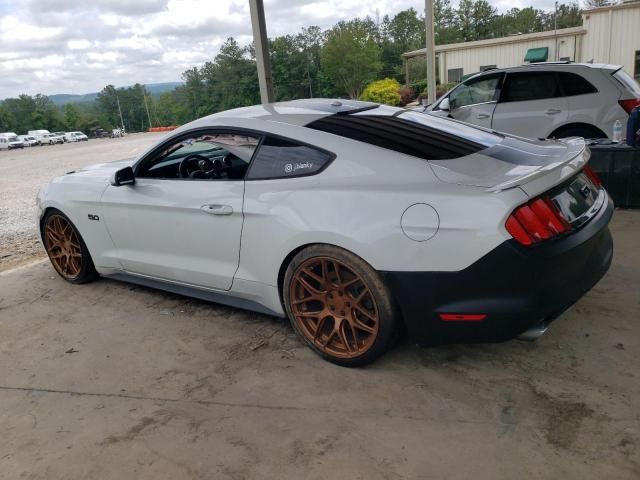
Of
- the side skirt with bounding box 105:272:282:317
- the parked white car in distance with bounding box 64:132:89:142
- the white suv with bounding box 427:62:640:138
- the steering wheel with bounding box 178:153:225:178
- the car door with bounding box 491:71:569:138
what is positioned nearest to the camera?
the side skirt with bounding box 105:272:282:317

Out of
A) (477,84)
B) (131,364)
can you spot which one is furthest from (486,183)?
(477,84)

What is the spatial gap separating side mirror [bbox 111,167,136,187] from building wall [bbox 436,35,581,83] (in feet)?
90.7

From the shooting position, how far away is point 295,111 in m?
3.46

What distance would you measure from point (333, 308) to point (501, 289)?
3.10 feet

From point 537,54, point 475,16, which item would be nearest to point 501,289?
point 537,54

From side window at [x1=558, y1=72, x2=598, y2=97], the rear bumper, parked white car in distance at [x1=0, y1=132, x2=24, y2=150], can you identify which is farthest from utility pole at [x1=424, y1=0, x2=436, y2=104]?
parked white car in distance at [x1=0, y1=132, x2=24, y2=150]

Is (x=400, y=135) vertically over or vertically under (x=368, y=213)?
over

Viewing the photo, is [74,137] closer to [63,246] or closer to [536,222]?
[63,246]

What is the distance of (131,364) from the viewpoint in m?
3.31

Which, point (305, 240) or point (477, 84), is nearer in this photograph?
point (305, 240)

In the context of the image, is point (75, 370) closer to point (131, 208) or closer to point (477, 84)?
point (131, 208)

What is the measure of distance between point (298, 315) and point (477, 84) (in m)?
5.87

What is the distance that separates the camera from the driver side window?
336 cm

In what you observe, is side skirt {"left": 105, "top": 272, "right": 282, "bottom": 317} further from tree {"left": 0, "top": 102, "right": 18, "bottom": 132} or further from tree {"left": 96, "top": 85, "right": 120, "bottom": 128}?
tree {"left": 0, "top": 102, "right": 18, "bottom": 132}
